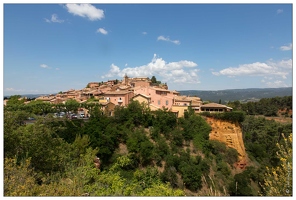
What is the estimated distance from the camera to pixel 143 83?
3659 cm

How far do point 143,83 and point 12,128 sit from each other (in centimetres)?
3114

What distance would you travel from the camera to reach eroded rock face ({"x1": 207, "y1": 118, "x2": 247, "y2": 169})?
67.5 feet

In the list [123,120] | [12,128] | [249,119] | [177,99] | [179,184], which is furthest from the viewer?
[249,119]

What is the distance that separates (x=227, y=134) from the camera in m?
20.9

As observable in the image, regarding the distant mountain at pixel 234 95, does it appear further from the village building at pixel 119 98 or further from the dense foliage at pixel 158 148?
the dense foliage at pixel 158 148

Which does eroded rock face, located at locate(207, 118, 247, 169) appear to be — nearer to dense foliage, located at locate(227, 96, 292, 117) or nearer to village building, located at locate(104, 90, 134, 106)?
village building, located at locate(104, 90, 134, 106)

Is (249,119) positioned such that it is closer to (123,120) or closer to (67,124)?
(123,120)

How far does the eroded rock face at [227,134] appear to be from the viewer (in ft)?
67.5

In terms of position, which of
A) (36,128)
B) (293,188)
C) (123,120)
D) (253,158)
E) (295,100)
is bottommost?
(253,158)

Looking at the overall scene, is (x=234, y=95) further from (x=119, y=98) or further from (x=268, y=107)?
(x=119, y=98)

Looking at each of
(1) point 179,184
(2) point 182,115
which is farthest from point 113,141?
(2) point 182,115

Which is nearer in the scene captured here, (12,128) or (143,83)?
(12,128)

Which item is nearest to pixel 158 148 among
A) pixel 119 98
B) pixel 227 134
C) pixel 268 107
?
pixel 227 134

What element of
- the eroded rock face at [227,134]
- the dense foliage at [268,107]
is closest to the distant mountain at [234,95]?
the dense foliage at [268,107]
